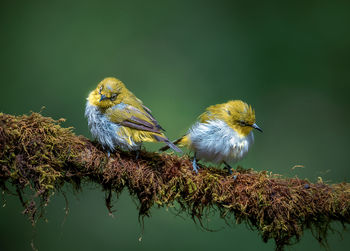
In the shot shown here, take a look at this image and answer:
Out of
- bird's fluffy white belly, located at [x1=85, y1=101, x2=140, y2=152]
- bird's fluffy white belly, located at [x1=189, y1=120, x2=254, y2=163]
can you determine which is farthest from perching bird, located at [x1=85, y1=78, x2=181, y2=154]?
bird's fluffy white belly, located at [x1=189, y1=120, x2=254, y2=163]

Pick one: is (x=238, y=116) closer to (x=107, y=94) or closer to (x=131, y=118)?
(x=131, y=118)

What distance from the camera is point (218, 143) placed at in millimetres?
2674

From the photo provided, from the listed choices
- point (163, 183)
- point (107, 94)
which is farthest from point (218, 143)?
point (107, 94)

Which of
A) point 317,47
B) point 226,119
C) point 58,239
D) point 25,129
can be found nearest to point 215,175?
point 226,119

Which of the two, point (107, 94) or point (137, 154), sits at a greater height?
point (107, 94)

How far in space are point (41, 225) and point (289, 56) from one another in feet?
12.2

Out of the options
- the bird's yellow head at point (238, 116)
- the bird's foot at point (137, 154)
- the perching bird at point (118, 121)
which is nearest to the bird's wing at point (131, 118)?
the perching bird at point (118, 121)

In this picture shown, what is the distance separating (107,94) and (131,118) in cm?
25

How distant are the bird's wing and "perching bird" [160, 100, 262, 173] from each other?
438mm

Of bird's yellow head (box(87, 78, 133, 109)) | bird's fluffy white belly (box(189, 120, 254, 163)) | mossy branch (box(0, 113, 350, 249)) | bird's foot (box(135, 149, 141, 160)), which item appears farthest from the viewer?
bird's fluffy white belly (box(189, 120, 254, 163))

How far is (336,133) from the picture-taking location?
4.69 m

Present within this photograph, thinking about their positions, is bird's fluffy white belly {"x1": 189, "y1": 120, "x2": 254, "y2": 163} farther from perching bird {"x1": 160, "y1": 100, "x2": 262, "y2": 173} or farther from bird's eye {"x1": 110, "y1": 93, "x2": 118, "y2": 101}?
bird's eye {"x1": 110, "y1": 93, "x2": 118, "y2": 101}

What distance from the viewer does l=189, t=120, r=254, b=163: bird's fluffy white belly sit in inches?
105

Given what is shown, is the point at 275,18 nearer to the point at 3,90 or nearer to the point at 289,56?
the point at 289,56
